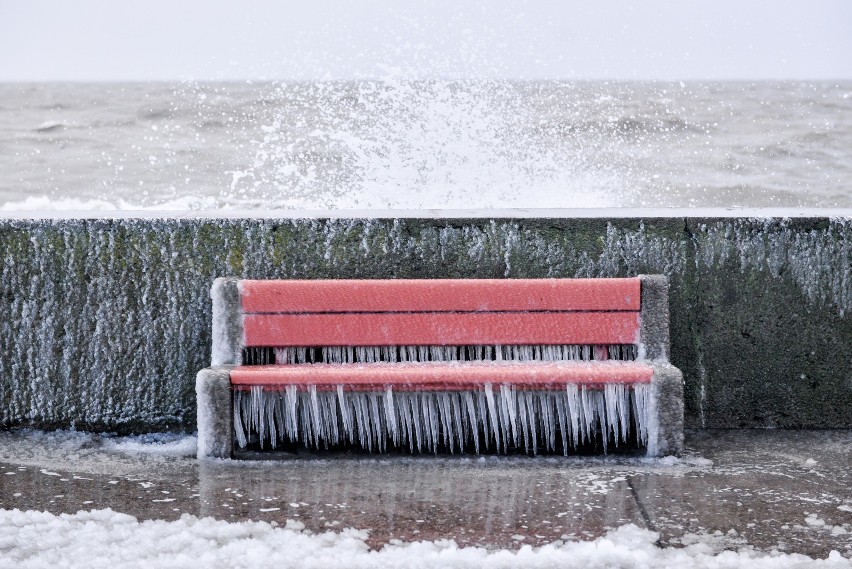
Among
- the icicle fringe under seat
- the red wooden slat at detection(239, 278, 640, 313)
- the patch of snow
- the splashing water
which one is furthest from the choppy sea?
the icicle fringe under seat

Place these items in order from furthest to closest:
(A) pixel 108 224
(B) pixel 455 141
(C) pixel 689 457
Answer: (B) pixel 455 141 < (A) pixel 108 224 < (C) pixel 689 457

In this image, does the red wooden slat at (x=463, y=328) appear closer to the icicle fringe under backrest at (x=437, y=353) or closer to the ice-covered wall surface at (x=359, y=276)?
the icicle fringe under backrest at (x=437, y=353)

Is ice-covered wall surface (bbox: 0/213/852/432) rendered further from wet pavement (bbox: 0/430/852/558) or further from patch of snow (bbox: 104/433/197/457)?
wet pavement (bbox: 0/430/852/558)

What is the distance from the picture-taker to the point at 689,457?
12.2ft

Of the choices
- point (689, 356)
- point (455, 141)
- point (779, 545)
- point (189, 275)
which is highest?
point (455, 141)

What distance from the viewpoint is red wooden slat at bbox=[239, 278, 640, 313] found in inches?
153

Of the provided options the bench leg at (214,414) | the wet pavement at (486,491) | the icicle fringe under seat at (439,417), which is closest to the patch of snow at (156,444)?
the wet pavement at (486,491)

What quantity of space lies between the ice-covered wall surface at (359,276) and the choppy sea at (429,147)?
2.53 meters

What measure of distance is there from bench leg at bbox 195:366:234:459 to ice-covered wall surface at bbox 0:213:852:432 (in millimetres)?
512

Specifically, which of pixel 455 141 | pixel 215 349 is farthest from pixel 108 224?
pixel 455 141

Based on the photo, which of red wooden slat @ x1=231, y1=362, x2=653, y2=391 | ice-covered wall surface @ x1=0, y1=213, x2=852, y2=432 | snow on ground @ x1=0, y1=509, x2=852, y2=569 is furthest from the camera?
ice-covered wall surface @ x1=0, y1=213, x2=852, y2=432

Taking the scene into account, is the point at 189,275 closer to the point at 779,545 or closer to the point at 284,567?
the point at 284,567

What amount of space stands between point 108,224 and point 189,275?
403 mm

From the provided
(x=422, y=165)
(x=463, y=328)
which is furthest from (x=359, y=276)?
(x=422, y=165)
